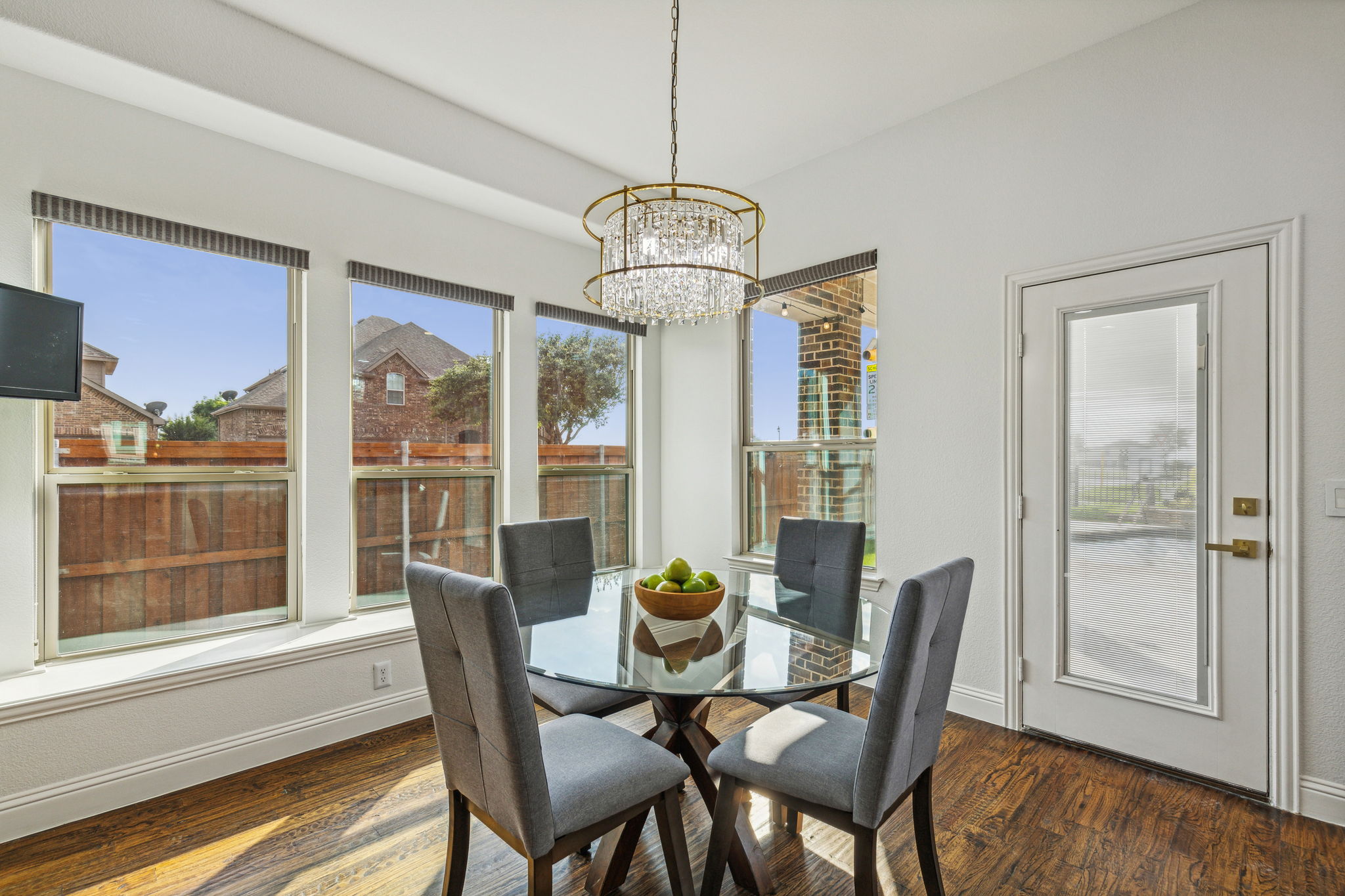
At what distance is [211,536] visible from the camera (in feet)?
8.81

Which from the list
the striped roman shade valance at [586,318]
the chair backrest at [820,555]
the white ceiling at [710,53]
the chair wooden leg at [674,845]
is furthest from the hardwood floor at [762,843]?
the white ceiling at [710,53]

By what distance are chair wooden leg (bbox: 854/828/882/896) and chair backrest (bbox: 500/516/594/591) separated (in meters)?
1.60

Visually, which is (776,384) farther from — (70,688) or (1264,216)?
(70,688)

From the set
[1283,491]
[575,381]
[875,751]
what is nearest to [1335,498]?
[1283,491]

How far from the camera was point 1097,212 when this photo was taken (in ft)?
8.45

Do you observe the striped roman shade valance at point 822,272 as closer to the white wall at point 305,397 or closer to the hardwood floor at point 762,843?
the white wall at point 305,397

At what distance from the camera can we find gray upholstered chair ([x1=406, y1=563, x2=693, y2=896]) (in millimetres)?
1313

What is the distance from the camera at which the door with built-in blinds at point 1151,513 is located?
2.26 m

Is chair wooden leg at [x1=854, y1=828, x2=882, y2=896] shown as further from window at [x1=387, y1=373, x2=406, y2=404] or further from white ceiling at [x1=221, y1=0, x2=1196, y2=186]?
window at [x1=387, y1=373, x2=406, y2=404]

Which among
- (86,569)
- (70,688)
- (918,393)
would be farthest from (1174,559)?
(86,569)

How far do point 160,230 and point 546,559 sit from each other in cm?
200

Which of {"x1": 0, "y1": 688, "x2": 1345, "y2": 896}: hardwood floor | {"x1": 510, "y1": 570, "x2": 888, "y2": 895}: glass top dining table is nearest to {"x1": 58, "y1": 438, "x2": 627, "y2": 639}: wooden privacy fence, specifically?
{"x1": 0, "y1": 688, "x2": 1345, "y2": 896}: hardwood floor

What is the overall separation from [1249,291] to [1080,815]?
192 centimetres

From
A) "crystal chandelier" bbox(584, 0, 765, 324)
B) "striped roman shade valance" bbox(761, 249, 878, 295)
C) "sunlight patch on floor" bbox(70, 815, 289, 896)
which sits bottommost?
"sunlight patch on floor" bbox(70, 815, 289, 896)
